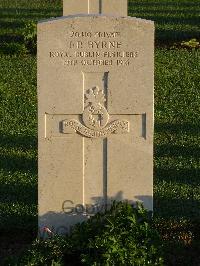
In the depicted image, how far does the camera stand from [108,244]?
5332mm

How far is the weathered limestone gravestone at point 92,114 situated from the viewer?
569cm

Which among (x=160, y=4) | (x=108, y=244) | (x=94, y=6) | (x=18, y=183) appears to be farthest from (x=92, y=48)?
(x=160, y=4)

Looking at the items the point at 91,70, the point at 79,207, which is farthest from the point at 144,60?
the point at 79,207

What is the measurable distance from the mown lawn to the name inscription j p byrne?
144 cm

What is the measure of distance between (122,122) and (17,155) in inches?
112

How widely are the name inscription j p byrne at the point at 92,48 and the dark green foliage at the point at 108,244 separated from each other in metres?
→ 1.06

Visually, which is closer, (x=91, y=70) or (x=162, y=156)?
(x=91, y=70)

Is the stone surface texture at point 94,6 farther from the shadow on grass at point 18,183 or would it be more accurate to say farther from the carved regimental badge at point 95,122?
the carved regimental badge at point 95,122

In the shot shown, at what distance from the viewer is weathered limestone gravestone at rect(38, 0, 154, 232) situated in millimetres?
5691

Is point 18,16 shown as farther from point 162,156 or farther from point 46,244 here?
point 46,244

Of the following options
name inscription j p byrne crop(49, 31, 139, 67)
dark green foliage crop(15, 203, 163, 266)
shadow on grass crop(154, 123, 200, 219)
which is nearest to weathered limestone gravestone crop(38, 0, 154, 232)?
name inscription j p byrne crop(49, 31, 139, 67)

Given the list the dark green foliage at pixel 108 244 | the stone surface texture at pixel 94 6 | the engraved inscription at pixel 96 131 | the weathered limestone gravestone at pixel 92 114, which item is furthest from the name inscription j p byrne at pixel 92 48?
the stone surface texture at pixel 94 6

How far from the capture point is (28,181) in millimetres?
7531

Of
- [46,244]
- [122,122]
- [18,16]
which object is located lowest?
[46,244]
